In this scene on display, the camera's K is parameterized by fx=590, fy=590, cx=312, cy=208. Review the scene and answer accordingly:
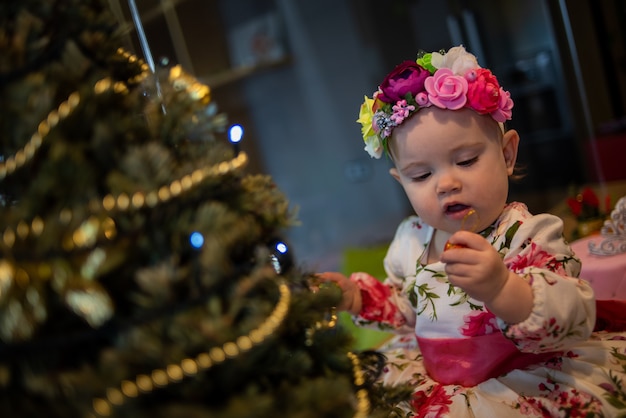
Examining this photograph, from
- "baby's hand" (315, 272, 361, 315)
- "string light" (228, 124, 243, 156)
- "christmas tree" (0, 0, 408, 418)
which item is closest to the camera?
"christmas tree" (0, 0, 408, 418)

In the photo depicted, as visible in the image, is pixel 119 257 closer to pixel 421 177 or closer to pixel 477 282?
pixel 477 282

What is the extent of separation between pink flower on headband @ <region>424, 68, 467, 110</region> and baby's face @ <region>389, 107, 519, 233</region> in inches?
0.7

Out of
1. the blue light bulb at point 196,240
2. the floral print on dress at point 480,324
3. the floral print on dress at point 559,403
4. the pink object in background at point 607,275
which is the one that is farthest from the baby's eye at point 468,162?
the pink object in background at point 607,275

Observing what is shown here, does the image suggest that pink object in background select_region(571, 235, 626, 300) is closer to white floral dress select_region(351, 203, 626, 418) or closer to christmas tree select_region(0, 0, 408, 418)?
white floral dress select_region(351, 203, 626, 418)

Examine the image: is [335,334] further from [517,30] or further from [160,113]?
[517,30]

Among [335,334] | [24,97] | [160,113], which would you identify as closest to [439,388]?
Result: [335,334]

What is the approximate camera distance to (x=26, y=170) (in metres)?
0.56

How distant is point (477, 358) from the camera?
938 mm

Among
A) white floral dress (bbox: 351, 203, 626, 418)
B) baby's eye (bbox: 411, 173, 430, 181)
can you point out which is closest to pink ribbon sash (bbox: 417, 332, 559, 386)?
white floral dress (bbox: 351, 203, 626, 418)

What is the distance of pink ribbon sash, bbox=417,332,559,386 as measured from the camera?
93 centimetres

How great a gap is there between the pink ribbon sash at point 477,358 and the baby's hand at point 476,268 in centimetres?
18

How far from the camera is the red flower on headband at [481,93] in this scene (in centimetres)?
90

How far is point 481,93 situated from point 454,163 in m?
0.11

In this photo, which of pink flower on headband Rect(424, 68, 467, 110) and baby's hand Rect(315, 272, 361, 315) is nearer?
pink flower on headband Rect(424, 68, 467, 110)
